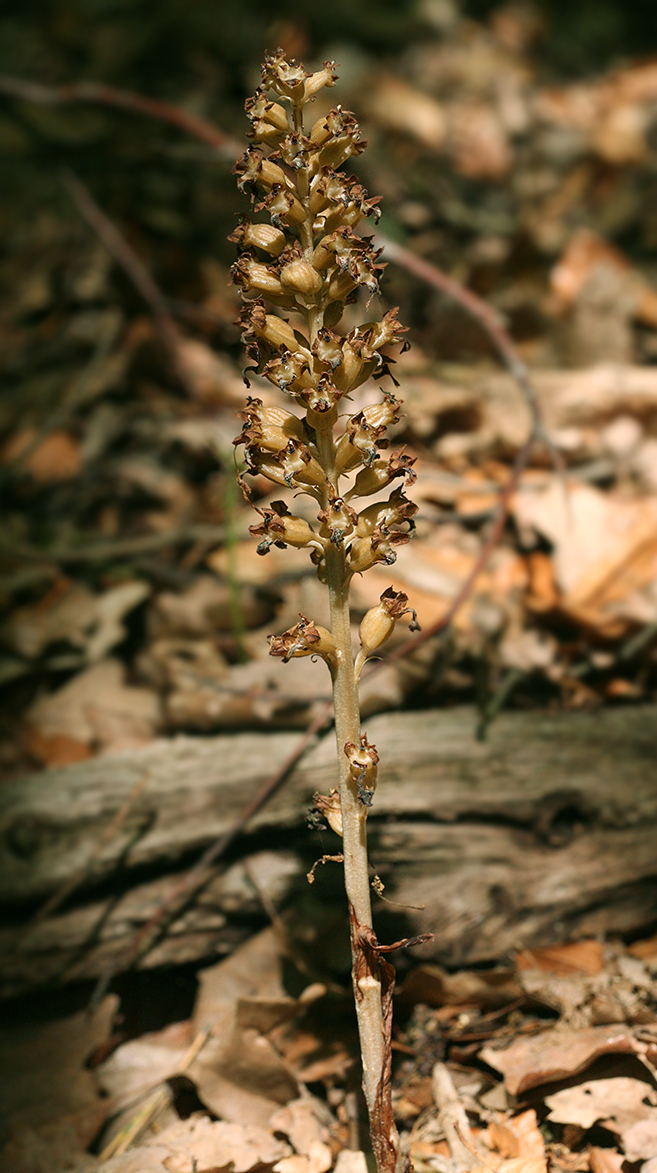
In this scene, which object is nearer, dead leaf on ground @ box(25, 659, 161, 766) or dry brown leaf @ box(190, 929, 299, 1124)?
dry brown leaf @ box(190, 929, 299, 1124)

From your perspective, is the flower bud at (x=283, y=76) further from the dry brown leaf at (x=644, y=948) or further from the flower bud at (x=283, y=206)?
the dry brown leaf at (x=644, y=948)

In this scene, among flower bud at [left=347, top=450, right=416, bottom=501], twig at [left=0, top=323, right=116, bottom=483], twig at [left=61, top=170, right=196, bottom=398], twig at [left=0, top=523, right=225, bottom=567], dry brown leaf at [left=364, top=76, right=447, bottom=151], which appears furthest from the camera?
dry brown leaf at [left=364, top=76, right=447, bottom=151]

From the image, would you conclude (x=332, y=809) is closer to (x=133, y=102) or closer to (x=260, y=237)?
(x=260, y=237)

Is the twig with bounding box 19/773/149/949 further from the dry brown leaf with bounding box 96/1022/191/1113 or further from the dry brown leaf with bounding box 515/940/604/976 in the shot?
Result: the dry brown leaf with bounding box 515/940/604/976

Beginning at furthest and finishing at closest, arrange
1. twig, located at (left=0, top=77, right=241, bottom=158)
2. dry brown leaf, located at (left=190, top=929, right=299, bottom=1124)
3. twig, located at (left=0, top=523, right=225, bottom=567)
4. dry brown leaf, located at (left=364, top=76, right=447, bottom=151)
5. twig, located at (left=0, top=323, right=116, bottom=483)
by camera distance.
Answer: dry brown leaf, located at (left=364, top=76, right=447, bottom=151) < twig, located at (left=0, top=323, right=116, bottom=483) < twig, located at (left=0, top=77, right=241, bottom=158) < twig, located at (left=0, top=523, right=225, bottom=567) < dry brown leaf, located at (left=190, top=929, right=299, bottom=1124)

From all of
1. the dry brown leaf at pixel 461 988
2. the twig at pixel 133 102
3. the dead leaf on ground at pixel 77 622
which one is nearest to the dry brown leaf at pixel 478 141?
the twig at pixel 133 102

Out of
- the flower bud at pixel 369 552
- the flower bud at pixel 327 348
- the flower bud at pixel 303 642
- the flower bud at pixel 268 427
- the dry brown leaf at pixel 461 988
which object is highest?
the flower bud at pixel 327 348

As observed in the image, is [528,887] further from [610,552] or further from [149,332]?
[149,332]

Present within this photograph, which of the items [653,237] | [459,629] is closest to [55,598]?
[459,629]

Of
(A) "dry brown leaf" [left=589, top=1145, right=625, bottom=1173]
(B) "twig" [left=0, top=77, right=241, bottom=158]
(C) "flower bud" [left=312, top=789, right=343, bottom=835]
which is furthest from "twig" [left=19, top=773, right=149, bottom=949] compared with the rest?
(B) "twig" [left=0, top=77, right=241, bottom=158]
